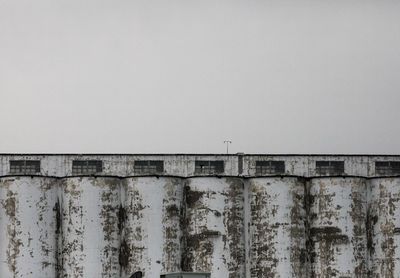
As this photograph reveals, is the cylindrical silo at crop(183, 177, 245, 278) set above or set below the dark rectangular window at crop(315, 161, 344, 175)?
below

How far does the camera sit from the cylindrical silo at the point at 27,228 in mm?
68100

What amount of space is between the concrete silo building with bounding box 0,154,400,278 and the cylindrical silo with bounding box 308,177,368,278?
6 cm

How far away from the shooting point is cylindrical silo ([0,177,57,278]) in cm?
6810

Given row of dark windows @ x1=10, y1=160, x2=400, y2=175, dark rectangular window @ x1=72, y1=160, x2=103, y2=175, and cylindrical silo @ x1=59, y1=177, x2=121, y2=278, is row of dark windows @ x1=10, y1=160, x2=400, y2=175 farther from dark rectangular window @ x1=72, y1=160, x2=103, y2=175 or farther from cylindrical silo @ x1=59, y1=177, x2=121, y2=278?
cylindrical silo @ x1=59, y1=177, x2=121, y2=278

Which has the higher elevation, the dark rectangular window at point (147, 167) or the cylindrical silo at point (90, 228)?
the dark rectangular window at point (147, 167)

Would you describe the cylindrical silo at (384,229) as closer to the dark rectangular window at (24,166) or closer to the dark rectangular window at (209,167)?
the dark rectangular window at (209,167)

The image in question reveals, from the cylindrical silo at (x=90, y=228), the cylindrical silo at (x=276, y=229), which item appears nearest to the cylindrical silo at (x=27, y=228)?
the cylindrical silo at (x=90, y=228)

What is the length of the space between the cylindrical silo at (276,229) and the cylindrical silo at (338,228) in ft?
2.52

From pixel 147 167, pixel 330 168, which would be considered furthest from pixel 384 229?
pixel 147 167

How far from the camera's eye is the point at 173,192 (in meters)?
69.7

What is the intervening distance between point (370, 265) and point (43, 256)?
62.0 ft

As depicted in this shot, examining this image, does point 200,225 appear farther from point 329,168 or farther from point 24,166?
point 24,166

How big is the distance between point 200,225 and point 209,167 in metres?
8.45

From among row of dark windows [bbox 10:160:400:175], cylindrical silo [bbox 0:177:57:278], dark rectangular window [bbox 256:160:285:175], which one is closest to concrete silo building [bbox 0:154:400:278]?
cylindrical silo [bbox 0:177:57:278]
